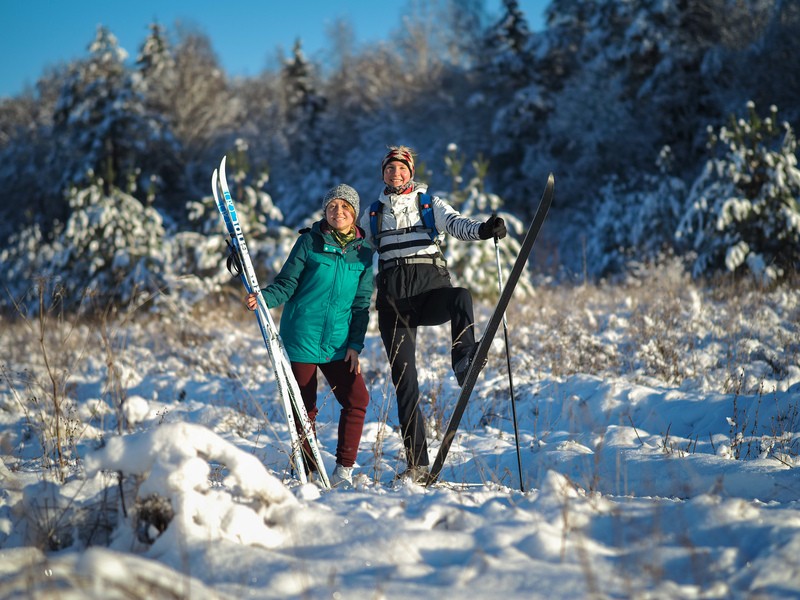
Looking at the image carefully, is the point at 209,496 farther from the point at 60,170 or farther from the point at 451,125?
the point at 60,170

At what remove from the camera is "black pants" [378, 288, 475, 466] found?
3.42m

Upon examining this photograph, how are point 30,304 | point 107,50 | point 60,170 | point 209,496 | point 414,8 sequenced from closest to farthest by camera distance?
point 209,496 → point 30,304 → point 107,50 → point 60,170 → point 414,8

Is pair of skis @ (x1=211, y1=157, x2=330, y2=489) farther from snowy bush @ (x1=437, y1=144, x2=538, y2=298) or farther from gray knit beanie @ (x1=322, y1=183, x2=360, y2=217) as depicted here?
snowy bush @ (x1=437, y1=144, x2=538, y2=298)

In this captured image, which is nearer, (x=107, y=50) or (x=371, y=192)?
(x=107, y=50)

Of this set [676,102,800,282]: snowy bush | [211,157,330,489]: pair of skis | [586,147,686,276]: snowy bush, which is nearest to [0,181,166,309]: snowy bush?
[211,157,330,489]: pair of skis

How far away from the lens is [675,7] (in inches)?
731

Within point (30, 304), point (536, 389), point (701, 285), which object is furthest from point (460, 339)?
point (30, 304)

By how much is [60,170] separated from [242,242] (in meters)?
26.9

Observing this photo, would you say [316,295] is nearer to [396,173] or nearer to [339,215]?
[339,215]

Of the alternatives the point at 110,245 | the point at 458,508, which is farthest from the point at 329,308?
the point at 110,245

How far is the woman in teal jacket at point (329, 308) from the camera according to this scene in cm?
346

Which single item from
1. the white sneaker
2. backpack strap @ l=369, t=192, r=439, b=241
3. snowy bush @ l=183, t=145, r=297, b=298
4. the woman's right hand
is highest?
snowy bush @ l=183, t=145, r=297, b=298

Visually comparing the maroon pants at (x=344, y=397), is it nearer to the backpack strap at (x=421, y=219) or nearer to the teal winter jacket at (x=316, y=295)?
the teal winter jacket at (x=316, y=295)

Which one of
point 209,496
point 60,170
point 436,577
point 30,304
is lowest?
point 436,577
